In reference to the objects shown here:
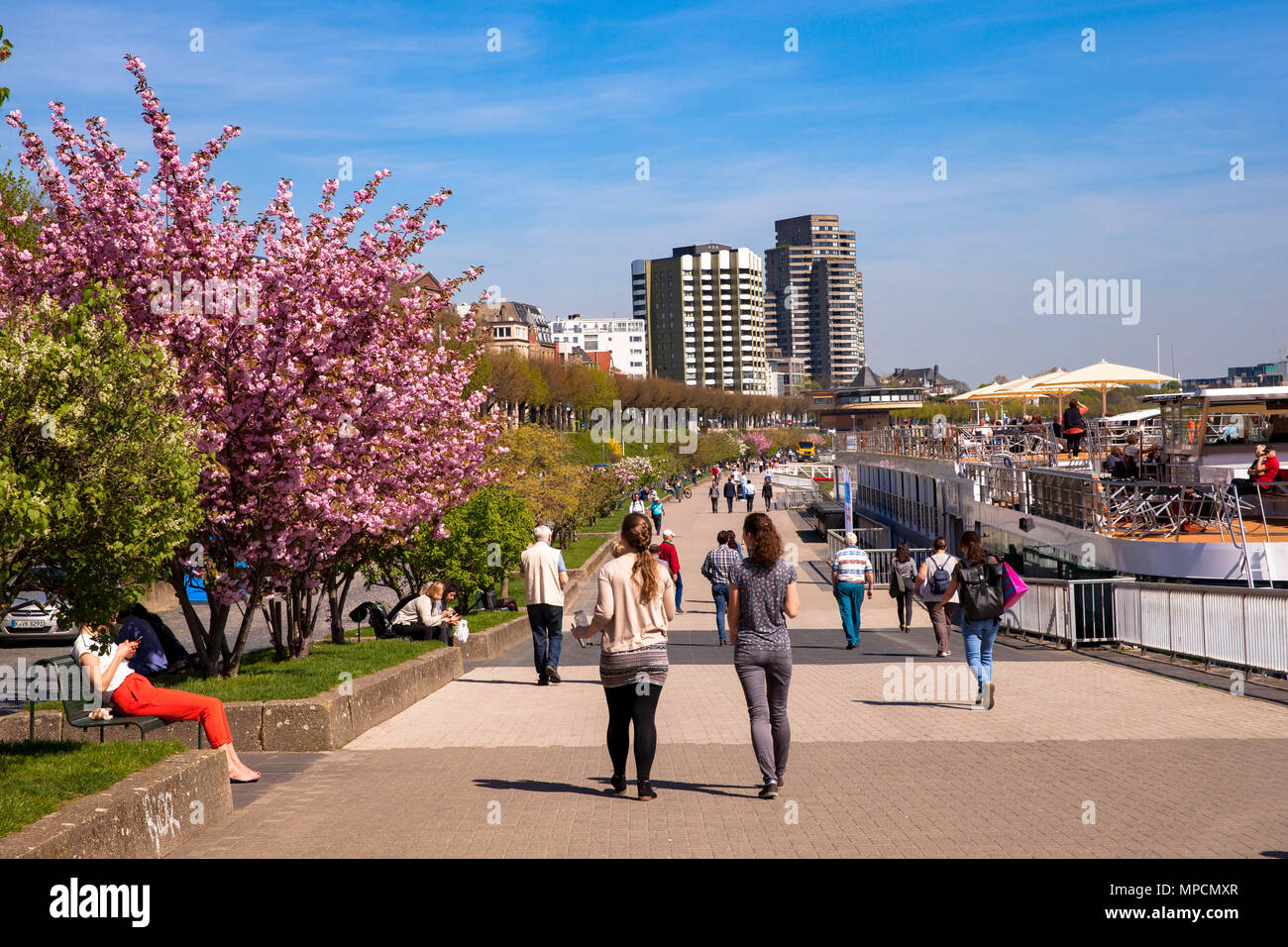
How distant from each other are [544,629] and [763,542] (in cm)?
632

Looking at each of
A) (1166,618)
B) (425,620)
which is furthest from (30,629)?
(1166,618)

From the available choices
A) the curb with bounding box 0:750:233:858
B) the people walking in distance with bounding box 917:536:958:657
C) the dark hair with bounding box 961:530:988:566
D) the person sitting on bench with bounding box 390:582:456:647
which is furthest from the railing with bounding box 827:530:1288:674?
the curb with bounding box 0:750:233:858

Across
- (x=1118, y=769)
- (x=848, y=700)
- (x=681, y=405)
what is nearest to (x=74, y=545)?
(x=1118, y=769)

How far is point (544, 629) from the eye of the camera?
1366cm

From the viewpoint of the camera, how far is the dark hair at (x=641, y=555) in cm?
751

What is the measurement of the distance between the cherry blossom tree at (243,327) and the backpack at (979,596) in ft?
17.6

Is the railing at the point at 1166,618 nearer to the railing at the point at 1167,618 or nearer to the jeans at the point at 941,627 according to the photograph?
the railing at the point at 1167,618

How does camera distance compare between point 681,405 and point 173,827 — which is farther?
point 681,405

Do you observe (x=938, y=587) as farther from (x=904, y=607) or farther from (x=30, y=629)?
(x=30, y=629)
